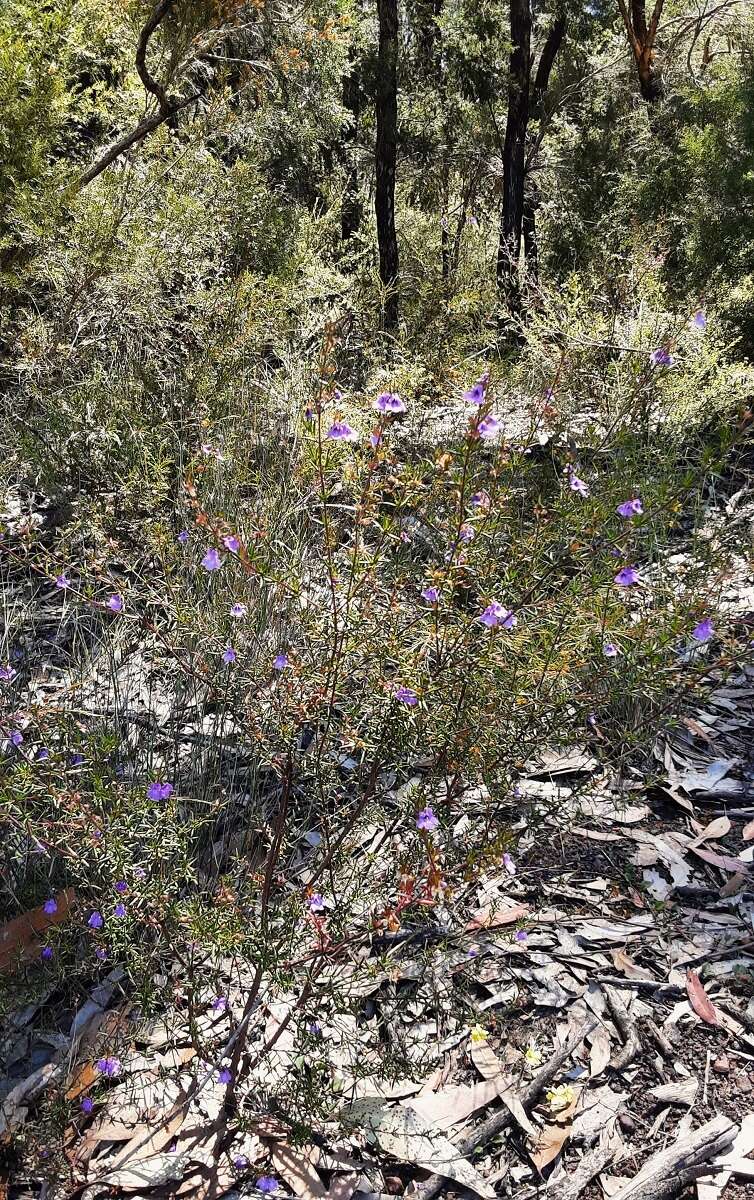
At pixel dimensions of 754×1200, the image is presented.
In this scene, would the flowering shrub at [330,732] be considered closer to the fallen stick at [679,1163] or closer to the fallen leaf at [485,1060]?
the fallen leaf at [485,1060]

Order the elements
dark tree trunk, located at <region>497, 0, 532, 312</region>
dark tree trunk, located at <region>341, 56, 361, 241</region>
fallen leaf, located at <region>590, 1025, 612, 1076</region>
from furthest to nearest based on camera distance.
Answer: dark tree trunk, located at <region>341, 56, 361, 241</region>
dark tree trunk, located at <region>497, 0, 532, 312</region>
fallen leaf, located at <region>590, 1025, 612, 1076</region>

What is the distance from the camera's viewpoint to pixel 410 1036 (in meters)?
2.13

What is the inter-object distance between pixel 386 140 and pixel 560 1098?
24.9 ft

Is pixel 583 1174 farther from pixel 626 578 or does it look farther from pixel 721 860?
pixel 626 578

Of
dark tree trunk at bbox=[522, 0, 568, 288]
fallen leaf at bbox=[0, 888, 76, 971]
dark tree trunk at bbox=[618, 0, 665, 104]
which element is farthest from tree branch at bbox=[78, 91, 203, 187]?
dark tree trunk at bbox=[618, 0, 665, 104]

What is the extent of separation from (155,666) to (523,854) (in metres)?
1.25

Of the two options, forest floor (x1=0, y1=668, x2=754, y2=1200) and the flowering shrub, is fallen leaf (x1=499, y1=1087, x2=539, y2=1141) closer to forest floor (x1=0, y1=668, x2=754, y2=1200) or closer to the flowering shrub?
forest floor (x1=0, y1=668, x2=754, y2=1200)

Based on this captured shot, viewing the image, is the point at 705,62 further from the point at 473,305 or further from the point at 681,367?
the point at 681,367

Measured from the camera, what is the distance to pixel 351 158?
416 inches

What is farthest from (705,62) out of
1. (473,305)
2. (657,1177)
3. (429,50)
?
(657,1177)

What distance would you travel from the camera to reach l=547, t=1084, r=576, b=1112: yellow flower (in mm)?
2006

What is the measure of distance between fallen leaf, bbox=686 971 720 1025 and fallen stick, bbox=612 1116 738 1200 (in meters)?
0.29

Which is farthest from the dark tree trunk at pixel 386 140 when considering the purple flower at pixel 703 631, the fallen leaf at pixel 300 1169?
the fallen leaf at pixel 300 1169

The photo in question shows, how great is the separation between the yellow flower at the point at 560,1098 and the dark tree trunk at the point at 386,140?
6.44 meters
